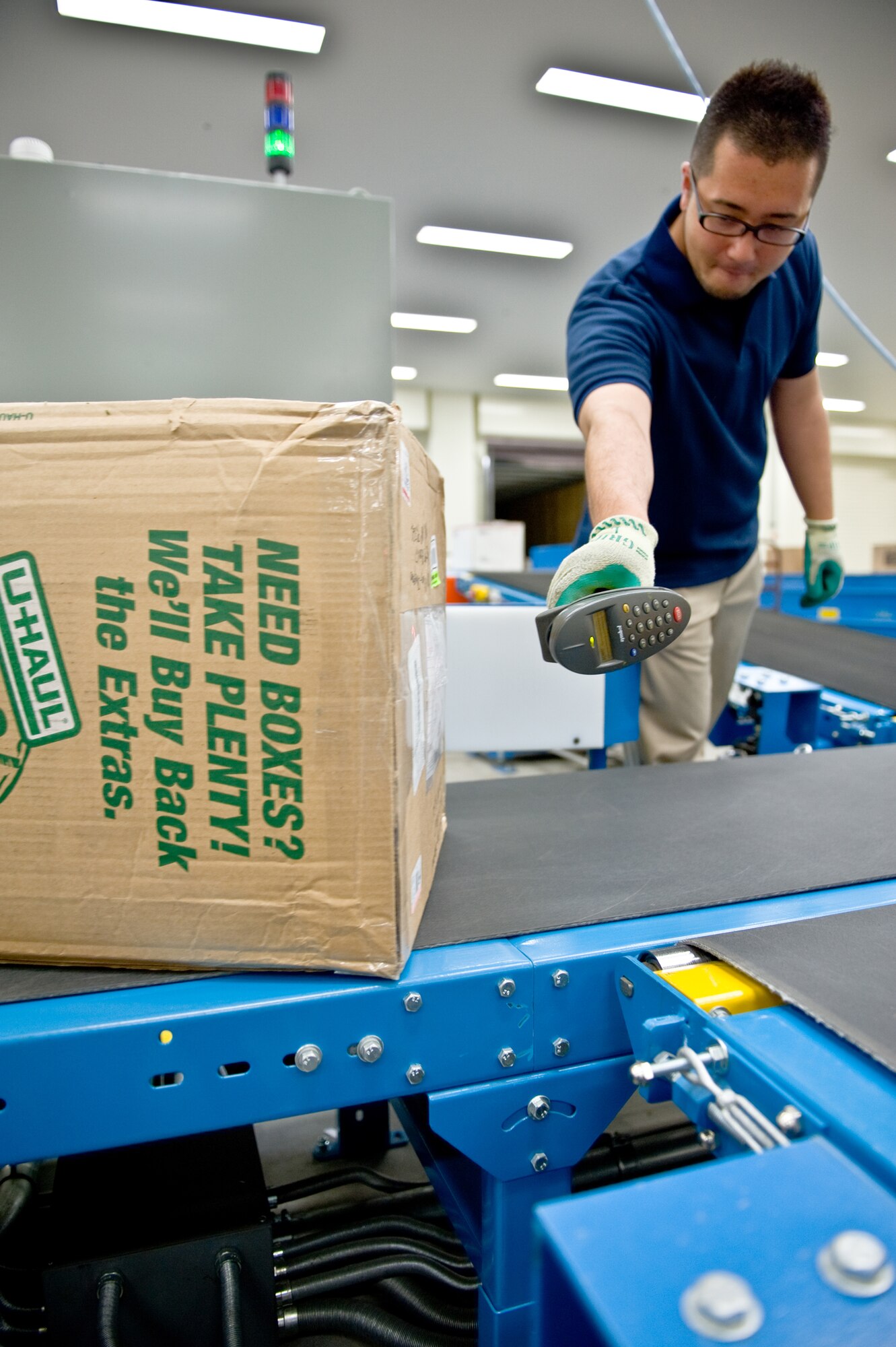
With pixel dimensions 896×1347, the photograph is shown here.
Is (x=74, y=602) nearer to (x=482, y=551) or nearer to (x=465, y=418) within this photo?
(x=482, y=551)

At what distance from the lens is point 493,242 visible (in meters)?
5.32

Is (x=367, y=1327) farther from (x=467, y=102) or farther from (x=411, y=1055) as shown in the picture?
(x=467, y=102)

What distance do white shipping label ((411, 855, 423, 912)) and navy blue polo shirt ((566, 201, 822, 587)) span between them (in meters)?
0.75

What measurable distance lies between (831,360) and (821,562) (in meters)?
7.65

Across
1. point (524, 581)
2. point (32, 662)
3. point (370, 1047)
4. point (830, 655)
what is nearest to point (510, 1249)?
point (370, 1047)

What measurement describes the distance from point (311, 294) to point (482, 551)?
16.3 feet

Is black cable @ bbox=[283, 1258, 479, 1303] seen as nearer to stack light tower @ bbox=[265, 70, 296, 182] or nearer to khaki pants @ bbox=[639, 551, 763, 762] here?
khaki pants @ bbox=[639, 551, 763, 762]

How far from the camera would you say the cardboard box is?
537 mm

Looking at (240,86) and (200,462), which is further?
(240,86)

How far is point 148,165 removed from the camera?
430cm

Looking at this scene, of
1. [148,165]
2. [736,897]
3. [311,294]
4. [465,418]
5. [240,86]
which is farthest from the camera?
[465,418]

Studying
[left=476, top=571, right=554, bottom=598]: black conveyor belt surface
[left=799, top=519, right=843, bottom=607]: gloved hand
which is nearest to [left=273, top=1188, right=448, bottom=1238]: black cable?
[left=799, top=519, right=843, bottom=607]: gloved hand

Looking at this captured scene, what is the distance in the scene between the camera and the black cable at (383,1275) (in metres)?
0.78

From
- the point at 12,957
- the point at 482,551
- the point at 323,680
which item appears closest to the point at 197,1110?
the point at 12,957
